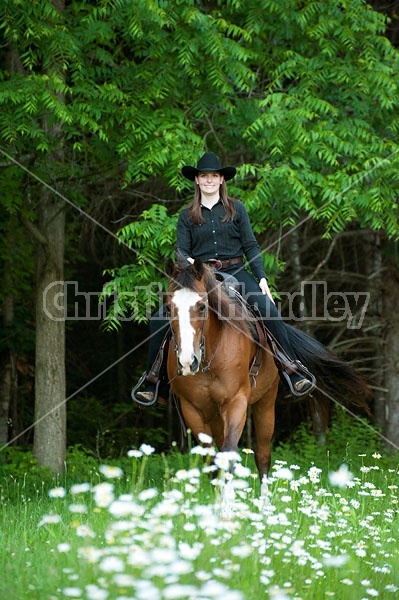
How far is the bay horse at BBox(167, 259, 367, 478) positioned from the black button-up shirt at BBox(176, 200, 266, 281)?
26.0 inches

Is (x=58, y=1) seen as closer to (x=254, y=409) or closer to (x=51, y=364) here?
(x=51, y=364)

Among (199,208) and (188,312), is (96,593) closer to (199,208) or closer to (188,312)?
(188,312)

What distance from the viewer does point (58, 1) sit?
10.3 m

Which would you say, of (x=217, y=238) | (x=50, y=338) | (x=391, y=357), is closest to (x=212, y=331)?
(x=217, y=238)

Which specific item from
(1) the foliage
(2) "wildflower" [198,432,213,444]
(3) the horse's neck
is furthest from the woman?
(2) "wildflower" [198,432,213,444]

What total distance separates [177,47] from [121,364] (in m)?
10.9

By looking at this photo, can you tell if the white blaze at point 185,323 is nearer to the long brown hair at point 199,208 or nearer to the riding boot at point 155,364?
the riding boot at point 155,364

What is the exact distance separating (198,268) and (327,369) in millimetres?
2696

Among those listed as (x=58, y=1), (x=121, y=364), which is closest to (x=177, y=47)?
(x=58, y=1)

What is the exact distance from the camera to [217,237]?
25.4ft

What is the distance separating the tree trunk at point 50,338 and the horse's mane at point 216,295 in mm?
4774

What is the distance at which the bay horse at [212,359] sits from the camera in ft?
21.4

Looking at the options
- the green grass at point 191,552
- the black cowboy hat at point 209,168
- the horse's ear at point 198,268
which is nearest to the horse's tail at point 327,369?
the black cowboy hat at point 209,168

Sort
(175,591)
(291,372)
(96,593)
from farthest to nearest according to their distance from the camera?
(291,372) → (96,593) → (175,591)
